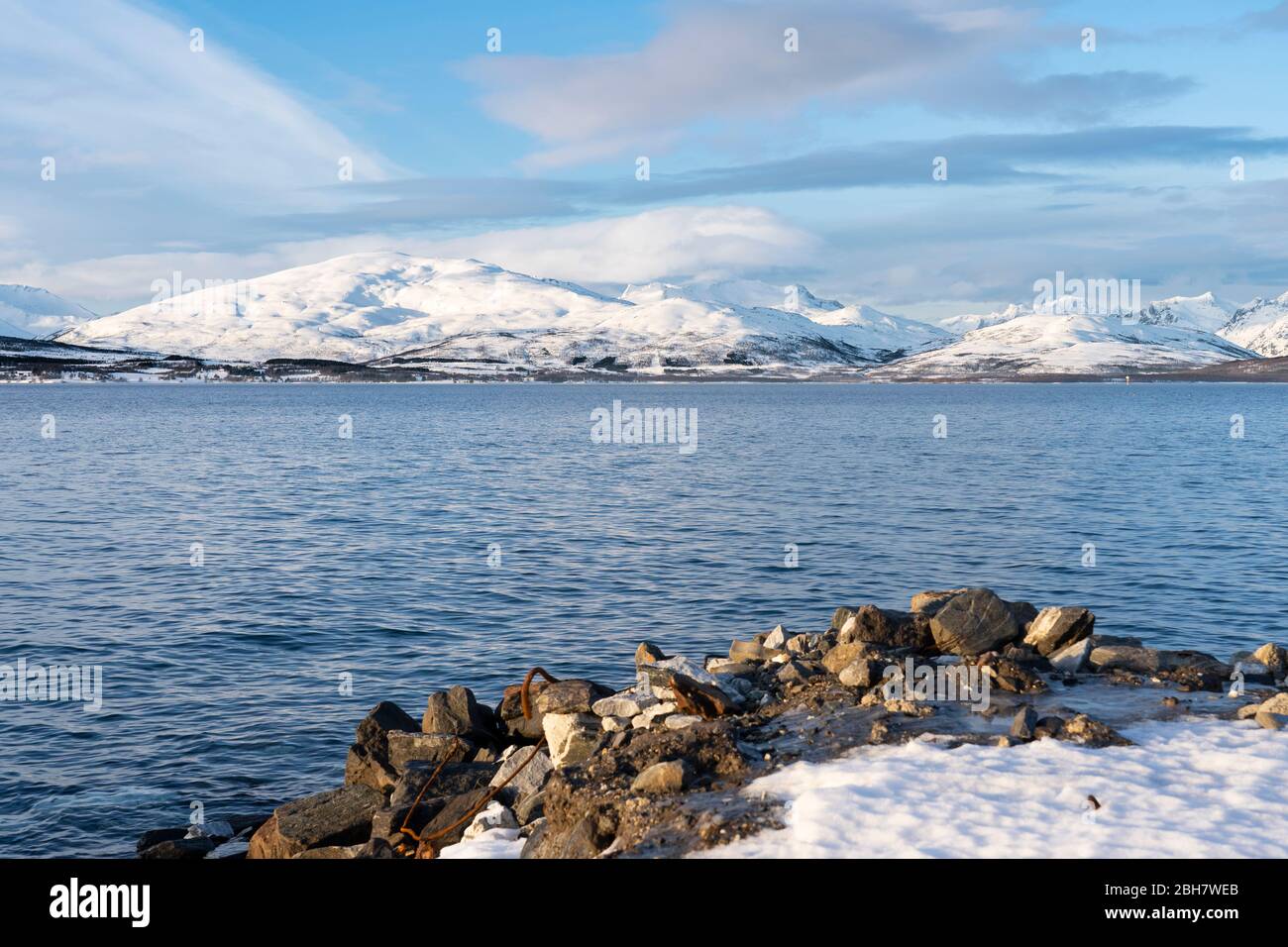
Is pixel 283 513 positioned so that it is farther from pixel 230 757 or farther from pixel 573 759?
pixel 573 759

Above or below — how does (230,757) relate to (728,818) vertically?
below

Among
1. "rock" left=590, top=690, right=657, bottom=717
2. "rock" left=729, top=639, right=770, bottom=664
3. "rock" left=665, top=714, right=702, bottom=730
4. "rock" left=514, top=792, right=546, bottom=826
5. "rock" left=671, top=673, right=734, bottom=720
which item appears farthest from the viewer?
"rock" left=729, top=639, right=770, bottom=664

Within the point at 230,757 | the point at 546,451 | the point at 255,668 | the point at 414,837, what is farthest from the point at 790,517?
the point at 546,451

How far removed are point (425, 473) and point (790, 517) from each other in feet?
106

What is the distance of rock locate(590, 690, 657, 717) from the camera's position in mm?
16406

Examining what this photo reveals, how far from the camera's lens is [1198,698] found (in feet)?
52.6

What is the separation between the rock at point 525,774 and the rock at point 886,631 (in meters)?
5.89

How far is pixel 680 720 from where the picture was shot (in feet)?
50.8

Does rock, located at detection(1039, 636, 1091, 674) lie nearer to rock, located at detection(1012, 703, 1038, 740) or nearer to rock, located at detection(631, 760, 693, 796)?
rock, located at detection(1012, 703, 1038, 740)

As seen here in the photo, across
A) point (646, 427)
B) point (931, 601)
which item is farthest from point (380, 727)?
point (646, 427)

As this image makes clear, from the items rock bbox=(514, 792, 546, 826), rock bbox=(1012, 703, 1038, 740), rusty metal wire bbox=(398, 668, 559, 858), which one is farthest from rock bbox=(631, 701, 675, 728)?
rock bbox=(1012, 703, 1038, 740)

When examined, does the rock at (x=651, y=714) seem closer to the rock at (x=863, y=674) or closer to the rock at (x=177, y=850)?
the rock at (x=863, y=674)

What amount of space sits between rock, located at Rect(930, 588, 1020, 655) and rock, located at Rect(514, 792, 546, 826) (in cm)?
795
